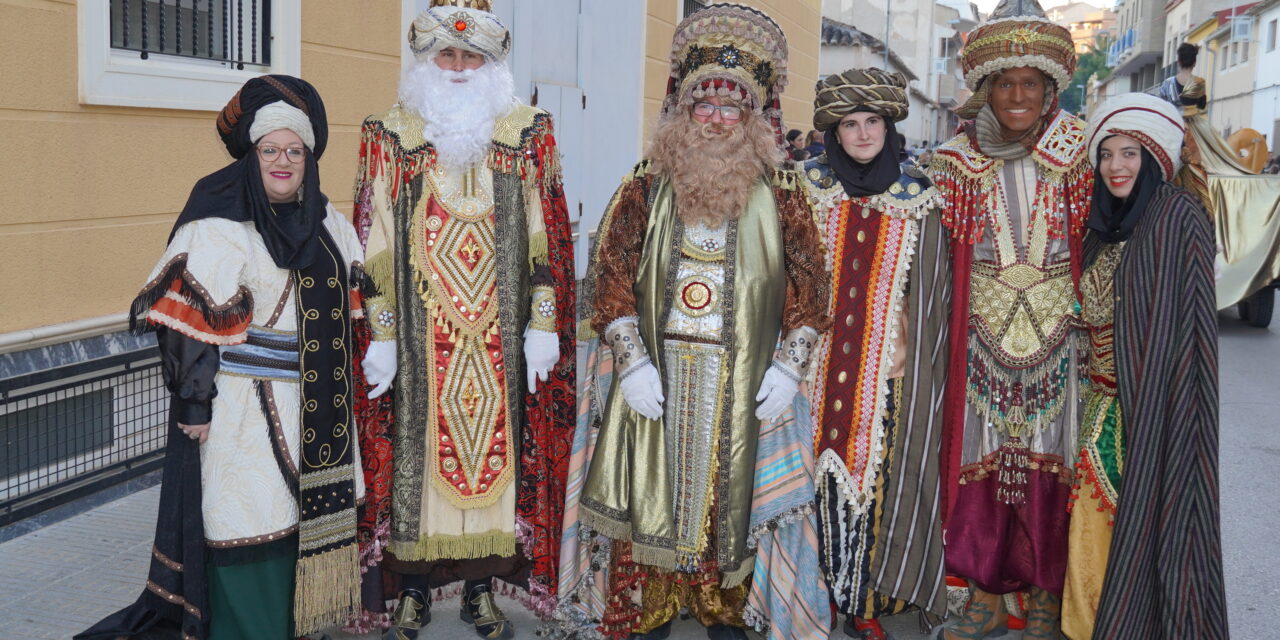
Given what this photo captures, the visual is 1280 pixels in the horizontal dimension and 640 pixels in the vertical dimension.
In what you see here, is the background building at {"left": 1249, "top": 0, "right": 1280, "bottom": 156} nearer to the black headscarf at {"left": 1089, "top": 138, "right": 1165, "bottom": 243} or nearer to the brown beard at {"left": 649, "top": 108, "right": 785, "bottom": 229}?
the black headscarf at {"left": 1089, "top": 138, "right": 1165, "bottom": 243}

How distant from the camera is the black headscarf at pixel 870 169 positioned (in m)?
3.39

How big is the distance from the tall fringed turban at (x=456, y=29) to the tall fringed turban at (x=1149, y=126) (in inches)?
74.2

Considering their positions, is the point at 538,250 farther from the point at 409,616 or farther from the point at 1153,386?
the point at 1153,386

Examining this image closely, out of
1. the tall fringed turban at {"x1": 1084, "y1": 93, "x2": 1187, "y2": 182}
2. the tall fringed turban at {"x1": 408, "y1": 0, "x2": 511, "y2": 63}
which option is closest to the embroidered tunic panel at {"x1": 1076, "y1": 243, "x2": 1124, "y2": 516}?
the tall fringed turban at {"x1": 1084, "y1": 93, "x2": 1187, "y2": 182}

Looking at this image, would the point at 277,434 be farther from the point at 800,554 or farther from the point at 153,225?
the point at 153,225

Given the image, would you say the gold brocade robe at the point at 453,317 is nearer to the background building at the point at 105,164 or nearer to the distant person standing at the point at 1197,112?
the background building at the point at 105,164

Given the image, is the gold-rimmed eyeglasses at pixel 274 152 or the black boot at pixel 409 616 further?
the black boot at pixel 409 616

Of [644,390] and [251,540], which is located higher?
[644,390]

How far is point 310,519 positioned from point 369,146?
117cm

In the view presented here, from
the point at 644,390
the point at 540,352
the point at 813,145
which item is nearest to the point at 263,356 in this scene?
the point at 540,352

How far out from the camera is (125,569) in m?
4.02

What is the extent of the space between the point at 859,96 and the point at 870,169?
0.82 feet

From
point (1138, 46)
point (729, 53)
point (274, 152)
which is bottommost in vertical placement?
point (274, 152)

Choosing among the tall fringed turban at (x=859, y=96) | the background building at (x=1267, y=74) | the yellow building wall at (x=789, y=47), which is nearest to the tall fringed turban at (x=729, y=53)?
the tall fringed turban at (x=859, y=96)
